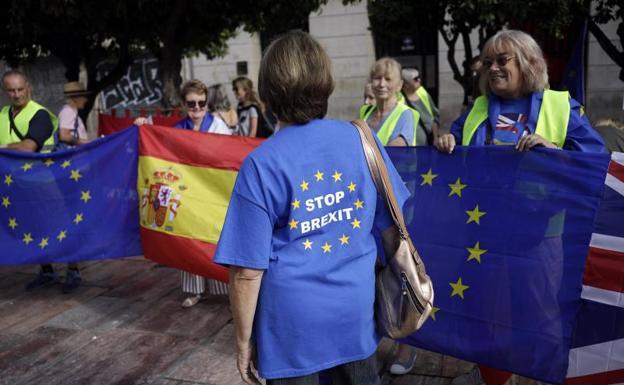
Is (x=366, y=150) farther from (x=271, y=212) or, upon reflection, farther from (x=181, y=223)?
(x=181, y=223)

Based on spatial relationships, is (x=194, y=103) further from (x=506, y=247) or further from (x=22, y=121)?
(x=506, y=247)

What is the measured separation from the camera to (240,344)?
1.92 m

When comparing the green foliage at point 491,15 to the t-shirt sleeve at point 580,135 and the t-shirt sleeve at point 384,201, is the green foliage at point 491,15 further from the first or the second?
the t-shirt sleeve at point 384,201

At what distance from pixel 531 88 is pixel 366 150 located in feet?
3.84

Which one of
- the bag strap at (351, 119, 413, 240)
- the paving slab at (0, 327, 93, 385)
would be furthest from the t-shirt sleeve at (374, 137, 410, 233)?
the paving slab at (0, 327, 93, 385)

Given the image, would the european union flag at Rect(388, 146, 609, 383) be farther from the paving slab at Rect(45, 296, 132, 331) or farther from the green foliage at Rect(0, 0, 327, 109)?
the green foliage at Rect(0, 0, 327, 109)

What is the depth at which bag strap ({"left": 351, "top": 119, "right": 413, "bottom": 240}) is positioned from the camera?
77.3 inches

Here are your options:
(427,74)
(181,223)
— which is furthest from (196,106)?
(427,74)

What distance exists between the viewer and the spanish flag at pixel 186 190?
423cm

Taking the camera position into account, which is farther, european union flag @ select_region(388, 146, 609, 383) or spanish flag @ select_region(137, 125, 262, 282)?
spanish flag @ select_region(137, 125, 262, 282)

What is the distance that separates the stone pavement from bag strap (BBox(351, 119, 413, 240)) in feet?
5.47

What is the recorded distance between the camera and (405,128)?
12.5 feet

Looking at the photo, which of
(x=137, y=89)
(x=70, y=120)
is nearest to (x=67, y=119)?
(x=70, y=120)

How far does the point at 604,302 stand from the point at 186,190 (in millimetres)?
2859
